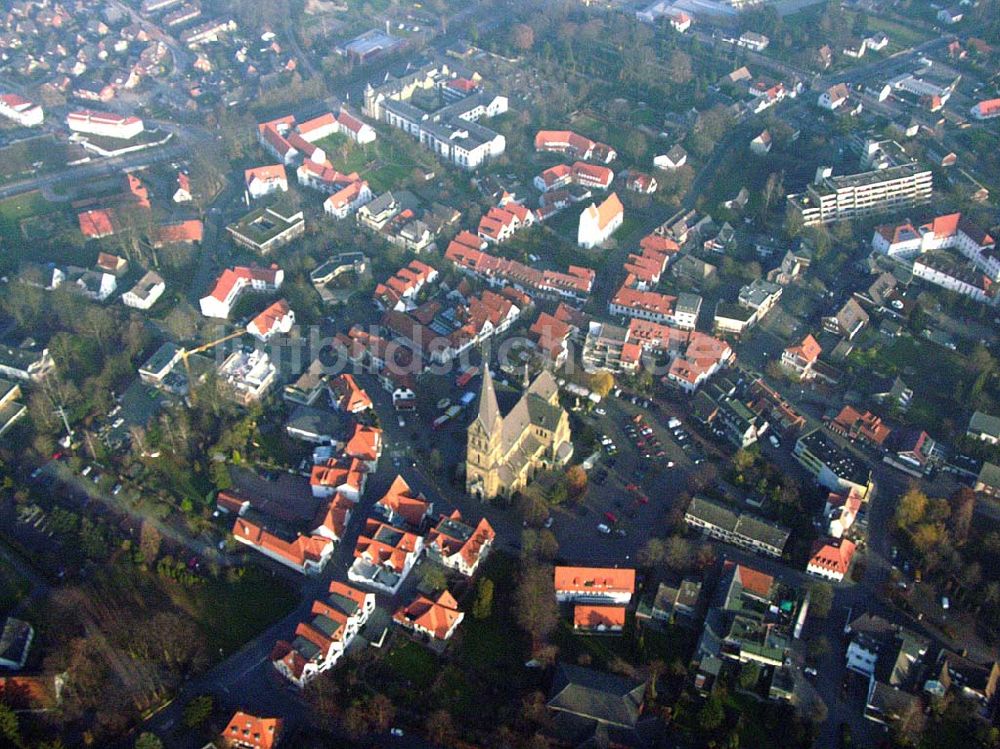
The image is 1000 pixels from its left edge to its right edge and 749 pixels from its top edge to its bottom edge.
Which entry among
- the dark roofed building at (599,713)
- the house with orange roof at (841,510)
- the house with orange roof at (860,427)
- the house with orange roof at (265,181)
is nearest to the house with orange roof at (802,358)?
the house with orange roof at (860,427)

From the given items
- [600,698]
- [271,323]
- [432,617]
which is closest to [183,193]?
[271,323]

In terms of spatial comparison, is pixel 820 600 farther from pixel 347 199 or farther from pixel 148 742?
pixel 347 199

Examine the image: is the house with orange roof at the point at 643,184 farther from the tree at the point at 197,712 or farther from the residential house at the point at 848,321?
the tree at the point at 197,712

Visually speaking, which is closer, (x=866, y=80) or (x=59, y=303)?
(x=59, y=303)

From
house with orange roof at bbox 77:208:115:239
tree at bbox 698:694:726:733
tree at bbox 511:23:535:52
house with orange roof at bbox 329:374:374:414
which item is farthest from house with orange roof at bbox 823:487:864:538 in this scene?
tree at bbox 511:23:535:52

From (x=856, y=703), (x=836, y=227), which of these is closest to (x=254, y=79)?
(x=836, y=227)

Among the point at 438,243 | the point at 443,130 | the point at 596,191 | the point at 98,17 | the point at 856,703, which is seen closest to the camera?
the point at 856,703

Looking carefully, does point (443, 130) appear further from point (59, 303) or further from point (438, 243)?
point (59, 303)

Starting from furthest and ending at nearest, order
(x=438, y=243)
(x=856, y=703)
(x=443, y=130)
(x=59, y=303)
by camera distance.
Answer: (x=443, y=130) → (x=438, y=243) → (x=59, y=303) → (x=856, y=703)
